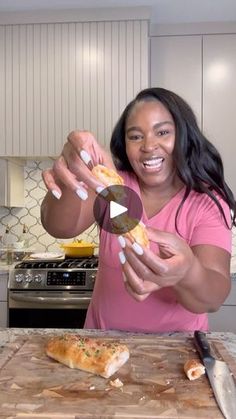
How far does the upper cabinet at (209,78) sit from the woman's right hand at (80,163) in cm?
→ 166

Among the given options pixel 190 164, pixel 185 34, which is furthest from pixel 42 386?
pixel 185 34

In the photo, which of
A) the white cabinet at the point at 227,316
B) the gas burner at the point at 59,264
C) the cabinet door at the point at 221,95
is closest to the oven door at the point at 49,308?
the gas burner at the point at 59,264

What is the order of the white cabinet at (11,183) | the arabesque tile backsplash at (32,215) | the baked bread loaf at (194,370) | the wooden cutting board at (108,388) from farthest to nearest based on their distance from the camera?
the arabesque tile backsplash at (32,215), the white cabinet at (11,183), the baked bread loaf at (194,370), the wooden cutting board at (108,388)

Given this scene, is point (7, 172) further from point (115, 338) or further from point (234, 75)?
point (115, 338)

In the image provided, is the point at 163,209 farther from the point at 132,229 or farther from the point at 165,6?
the point at 165,6

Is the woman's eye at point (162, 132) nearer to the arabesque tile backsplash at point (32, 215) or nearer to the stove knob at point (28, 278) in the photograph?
the stove knob at point (28, 278)

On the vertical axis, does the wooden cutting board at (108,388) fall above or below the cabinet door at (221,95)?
below

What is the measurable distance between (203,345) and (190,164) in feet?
1.39

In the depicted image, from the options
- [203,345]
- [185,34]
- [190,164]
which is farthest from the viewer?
[185,34]

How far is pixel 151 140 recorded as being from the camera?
970 millimetres

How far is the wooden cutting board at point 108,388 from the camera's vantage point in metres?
0.63

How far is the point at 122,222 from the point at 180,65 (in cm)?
182

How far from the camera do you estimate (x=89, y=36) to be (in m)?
2.19

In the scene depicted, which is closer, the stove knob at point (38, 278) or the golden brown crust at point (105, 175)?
the golden brown crust at point (105, 175)
